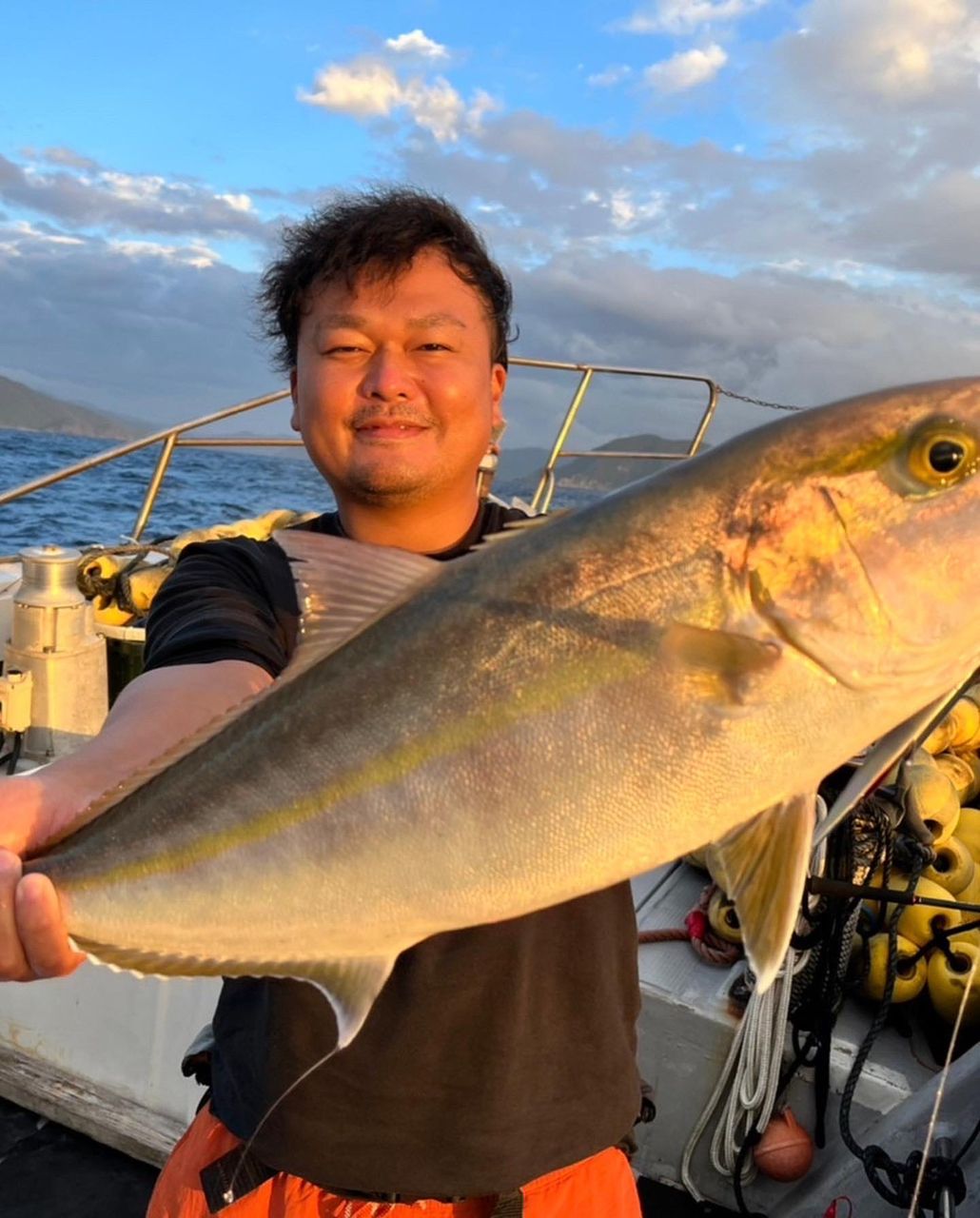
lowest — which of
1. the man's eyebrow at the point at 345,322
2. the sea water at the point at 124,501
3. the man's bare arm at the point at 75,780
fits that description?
the sea water at the point at 124,501

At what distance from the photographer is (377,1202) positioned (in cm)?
227

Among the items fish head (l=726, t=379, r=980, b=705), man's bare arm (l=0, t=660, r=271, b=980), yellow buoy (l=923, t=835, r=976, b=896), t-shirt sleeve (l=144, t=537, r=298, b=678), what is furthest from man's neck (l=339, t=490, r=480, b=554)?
yellow buoy (l=923, t=835, r=976, b=896)

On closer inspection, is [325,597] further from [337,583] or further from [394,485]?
[394,485]

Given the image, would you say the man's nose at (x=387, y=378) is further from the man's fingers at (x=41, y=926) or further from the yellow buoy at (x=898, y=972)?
the yellow buoy at (x=898, y=972)

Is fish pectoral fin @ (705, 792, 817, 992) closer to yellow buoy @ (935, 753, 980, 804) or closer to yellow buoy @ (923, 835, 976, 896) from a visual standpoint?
yellow buoy @ (923, 835, 976, 896)

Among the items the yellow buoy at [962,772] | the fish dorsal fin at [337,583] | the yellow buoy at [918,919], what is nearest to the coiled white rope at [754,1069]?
the yellow buoy at [918,919]

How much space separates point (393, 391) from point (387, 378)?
0.12ft

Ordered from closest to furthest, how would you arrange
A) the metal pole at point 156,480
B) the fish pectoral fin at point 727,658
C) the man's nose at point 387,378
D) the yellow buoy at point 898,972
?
the fish pectoral fin at point 727,658 → the man's nose at point 387,378 → the yellow buoy at point 898,972 → the metal pole at point 156,480

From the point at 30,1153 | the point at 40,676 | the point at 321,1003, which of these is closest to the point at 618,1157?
the point at 321,1003

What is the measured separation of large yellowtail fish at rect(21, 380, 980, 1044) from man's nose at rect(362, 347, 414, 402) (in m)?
0.85

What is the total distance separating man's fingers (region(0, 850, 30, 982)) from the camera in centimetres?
189

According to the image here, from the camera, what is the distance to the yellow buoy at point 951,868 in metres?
4.46

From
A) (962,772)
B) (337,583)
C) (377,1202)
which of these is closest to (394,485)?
(337,583)

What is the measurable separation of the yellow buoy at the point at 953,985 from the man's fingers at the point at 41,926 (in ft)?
11.3
